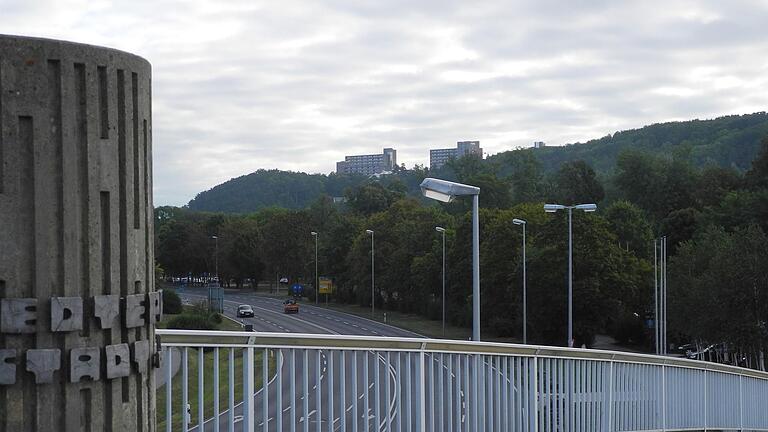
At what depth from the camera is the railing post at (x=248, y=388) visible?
21.8 feet

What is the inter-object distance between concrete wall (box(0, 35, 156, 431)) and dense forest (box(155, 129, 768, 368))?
36.9 metres

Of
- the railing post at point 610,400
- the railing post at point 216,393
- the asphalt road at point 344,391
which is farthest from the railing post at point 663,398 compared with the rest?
the railing post at point 216,393

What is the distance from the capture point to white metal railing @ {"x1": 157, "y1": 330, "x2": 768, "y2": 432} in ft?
22.0

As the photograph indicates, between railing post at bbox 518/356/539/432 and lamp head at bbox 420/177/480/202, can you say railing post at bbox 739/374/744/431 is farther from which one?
railing post at bbox 518/356/539/432

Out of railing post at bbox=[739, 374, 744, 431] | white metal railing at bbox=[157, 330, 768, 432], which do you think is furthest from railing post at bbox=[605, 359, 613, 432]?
railing post at bbox=[739, 374, 744, 431]

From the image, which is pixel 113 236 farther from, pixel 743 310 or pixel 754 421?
pixel 743 310

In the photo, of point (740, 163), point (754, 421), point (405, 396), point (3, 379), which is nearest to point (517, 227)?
point (754, 421)

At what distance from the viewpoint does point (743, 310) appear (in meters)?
39.2

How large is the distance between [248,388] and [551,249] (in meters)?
45.5

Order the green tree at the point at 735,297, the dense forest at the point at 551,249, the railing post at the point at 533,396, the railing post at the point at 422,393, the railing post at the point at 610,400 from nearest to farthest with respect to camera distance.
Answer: the railing post at the point at 422,393 → the railing post at the point at 533,396 → the railing post at the point at 610,400 → the green tree at the point at 735,297 → the dense forest at the point at 551,249

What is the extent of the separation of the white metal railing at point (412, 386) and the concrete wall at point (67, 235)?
1143mm

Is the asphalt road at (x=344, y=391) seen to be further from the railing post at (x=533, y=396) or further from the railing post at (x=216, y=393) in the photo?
the railing post at (x=533, y=396)

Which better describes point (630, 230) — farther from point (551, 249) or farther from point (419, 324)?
point (551, 249)

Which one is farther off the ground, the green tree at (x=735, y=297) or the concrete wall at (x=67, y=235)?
the concrete wall at (x=67, y=235)
